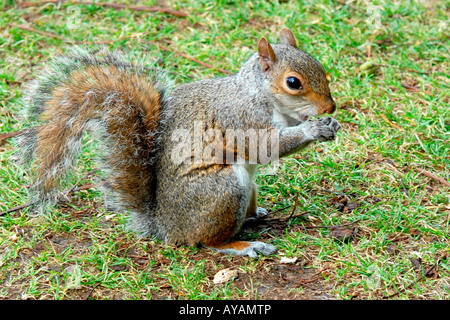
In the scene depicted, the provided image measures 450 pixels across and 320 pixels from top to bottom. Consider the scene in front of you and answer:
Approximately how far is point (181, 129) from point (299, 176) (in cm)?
80

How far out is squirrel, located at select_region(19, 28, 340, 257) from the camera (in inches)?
96.8

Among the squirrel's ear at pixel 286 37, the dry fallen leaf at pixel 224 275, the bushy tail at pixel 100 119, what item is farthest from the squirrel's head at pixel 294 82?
the dry fallen leaf at pixel 224 275

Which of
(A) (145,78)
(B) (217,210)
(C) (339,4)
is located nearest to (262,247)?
(B) (217,210)

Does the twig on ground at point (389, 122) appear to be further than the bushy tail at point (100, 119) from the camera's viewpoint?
Yes

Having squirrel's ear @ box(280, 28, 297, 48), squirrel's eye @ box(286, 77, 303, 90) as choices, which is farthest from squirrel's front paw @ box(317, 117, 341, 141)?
squirrel's ear @ box(280, 28, 297, 48)

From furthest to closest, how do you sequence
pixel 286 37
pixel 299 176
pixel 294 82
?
pixel 299 176 < pixel 286 37 < pixel 294 82

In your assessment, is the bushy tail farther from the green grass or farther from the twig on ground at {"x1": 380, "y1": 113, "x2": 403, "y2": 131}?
the twig on ground at {"x1": 380, "y1": 113, "x2": 403, "y2": 131}

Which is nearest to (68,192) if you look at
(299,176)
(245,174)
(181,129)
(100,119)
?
(100,119)

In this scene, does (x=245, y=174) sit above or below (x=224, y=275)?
above

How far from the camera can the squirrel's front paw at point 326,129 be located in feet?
8.16

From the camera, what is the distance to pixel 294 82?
244 centimetres

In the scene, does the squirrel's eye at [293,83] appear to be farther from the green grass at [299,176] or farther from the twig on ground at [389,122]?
the twig on ground at [389,122]

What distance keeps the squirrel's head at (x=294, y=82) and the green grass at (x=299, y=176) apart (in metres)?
0.58

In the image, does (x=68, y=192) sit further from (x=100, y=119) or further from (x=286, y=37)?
(x=286, y=37)
